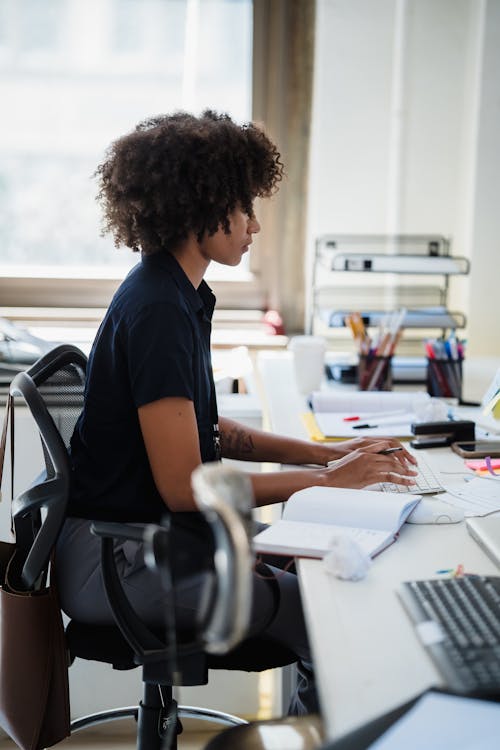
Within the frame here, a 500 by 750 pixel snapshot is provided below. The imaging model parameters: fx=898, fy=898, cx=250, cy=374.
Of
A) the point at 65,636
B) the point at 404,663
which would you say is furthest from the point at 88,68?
the point at 404,663

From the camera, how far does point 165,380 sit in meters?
1.28

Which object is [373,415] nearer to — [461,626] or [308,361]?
[308,361]

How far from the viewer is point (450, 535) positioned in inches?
48.7

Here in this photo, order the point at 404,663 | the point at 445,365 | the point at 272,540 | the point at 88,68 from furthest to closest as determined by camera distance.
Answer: the point at 88,68
the point at 445,365
the point at 272,540
the point at 404,663

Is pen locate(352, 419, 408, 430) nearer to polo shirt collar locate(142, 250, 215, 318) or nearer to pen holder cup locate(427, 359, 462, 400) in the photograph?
pen holder cup locate(427, 359, 462, 400)

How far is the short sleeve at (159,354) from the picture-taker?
4.19 feet

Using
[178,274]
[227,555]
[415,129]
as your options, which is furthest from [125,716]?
[415,129]

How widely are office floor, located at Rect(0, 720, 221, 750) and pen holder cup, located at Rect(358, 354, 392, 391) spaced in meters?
0.89

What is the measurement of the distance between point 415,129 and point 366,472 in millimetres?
1410

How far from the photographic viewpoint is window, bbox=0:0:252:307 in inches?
103

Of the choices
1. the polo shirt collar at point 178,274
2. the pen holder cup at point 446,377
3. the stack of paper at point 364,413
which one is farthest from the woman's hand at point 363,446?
the pen holder cup at point 446,377

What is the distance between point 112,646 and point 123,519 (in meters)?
0.19

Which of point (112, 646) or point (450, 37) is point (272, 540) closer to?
point (112, 646)

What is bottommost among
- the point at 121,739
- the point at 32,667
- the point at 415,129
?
the point at 121,739
